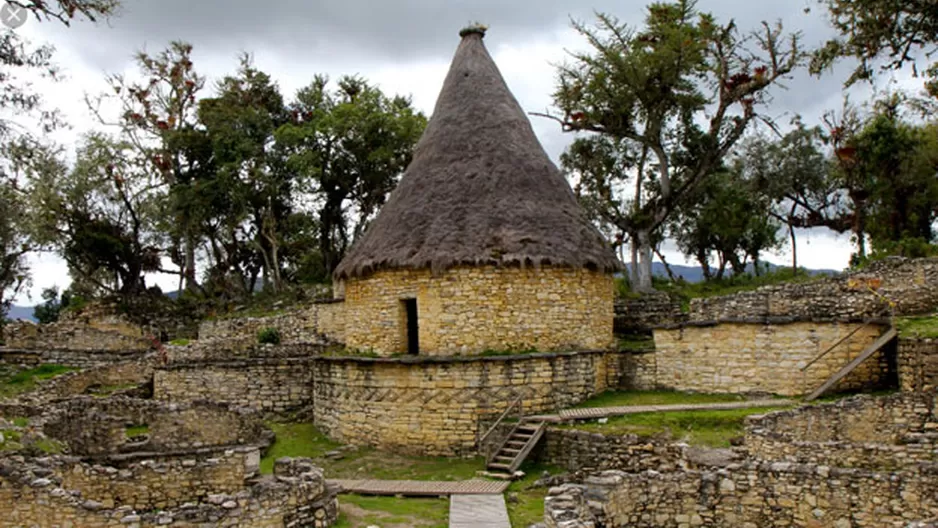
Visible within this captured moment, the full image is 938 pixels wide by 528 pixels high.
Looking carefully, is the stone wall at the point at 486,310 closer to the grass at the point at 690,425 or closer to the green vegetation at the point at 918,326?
the grass at the point at 690,425

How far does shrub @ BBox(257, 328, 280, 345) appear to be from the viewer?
24.3 m

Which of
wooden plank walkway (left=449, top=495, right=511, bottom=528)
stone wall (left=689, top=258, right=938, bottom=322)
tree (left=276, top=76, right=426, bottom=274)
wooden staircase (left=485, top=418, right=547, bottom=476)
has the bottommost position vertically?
wooden plank walkway (left=449, top=495, right=511, bottom=528)

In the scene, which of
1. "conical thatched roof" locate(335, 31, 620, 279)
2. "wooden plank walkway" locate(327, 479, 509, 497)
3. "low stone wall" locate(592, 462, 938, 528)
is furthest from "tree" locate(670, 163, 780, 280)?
"low stone wall" locate(592, 462, 938, 528)

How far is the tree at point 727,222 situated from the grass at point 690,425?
18.4 meters

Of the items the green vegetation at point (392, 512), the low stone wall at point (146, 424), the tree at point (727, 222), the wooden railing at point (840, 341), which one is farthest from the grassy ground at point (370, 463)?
the tree at point (727, 222)

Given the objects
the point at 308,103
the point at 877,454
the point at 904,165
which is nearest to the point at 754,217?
the point at 904,165

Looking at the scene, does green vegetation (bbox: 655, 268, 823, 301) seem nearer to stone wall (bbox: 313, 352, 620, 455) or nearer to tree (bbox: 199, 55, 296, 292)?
stone wall (bbox: 313, 352, 620, 455)

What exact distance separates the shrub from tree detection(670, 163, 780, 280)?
57.7 feet

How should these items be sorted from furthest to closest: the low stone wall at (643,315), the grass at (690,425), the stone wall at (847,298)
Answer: the low stone wall at (643,315) < the stone wall at (847,298) < the grass at (690,425)

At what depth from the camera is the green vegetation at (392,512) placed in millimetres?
10680

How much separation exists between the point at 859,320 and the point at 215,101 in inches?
1087

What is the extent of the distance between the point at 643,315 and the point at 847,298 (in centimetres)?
632

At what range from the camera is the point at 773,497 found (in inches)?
353

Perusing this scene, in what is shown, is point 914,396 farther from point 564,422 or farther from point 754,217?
point 754,217
